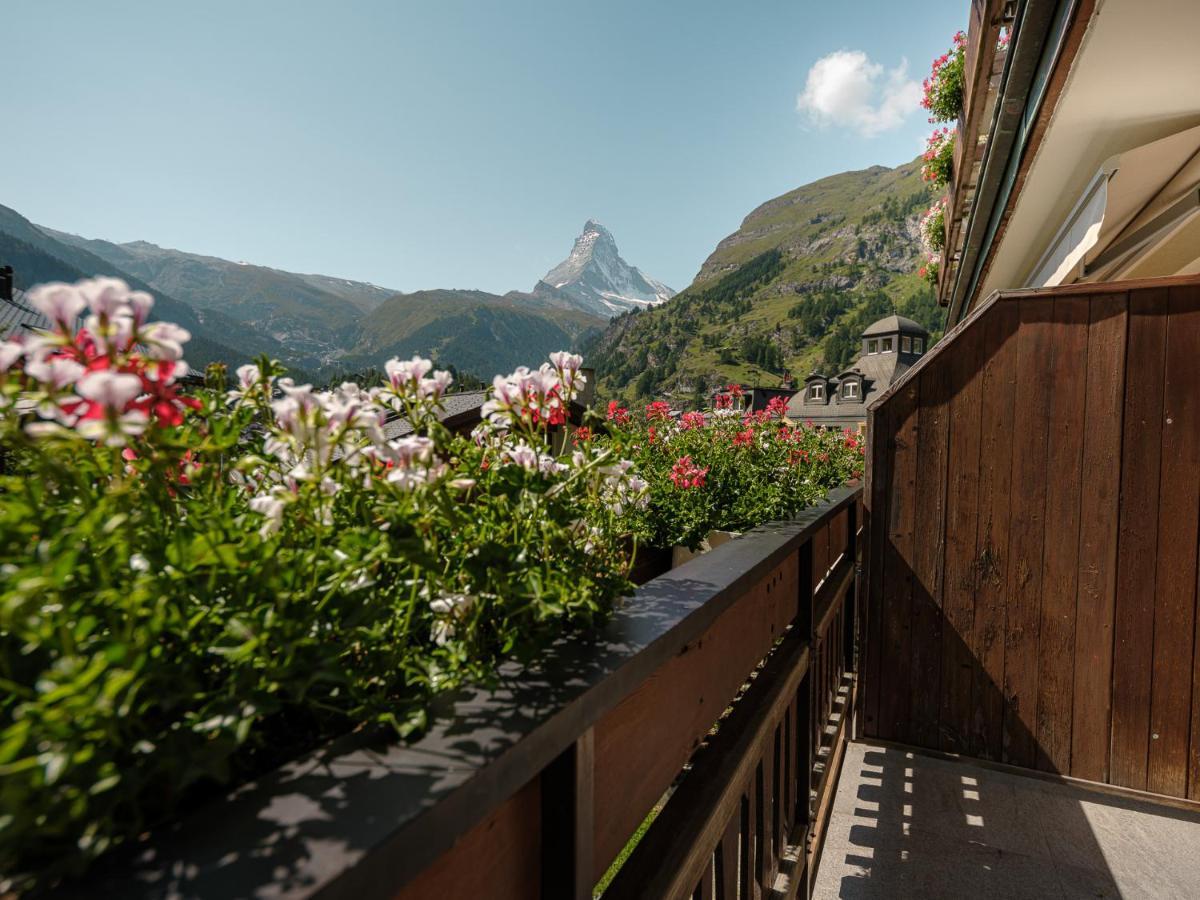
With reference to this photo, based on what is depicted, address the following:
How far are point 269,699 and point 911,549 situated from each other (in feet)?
9.47

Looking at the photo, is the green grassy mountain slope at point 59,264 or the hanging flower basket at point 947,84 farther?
the green grassy mountain slope at point 59,264

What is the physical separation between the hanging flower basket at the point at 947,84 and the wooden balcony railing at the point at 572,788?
14.9 ft

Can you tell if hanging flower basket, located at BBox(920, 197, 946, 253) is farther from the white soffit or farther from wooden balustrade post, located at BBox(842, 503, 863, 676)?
wooden balustrade post, located at BBox(842, 503, 863, 676)

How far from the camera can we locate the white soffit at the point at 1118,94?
165cm

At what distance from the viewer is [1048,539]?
257 centimetres

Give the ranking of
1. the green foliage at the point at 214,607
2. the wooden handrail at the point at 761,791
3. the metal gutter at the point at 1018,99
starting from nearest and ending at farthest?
1. the green foliage at the point at 214,607
2. the wooden handrail at the point at 761,791
3. the metal gutter at the point at 1018,99

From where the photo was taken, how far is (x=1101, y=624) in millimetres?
2500

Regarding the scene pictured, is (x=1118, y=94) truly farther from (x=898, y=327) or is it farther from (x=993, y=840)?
(x=898, y=327)

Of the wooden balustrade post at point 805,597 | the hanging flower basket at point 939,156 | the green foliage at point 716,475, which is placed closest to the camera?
the wooden balustrade post at point 805,597

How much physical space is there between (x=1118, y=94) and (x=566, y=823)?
269 cm

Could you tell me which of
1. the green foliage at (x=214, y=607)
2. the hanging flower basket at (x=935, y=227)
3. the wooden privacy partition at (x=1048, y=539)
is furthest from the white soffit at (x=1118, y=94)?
the hanging flower basket at (x=935, y=227)

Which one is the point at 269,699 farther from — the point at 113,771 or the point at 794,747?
the point at 794,747

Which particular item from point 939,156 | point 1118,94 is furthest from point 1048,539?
point 939,156

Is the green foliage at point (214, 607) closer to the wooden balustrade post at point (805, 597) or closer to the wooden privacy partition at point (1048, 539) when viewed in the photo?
the wooden balustrade post at point (805, 597)
